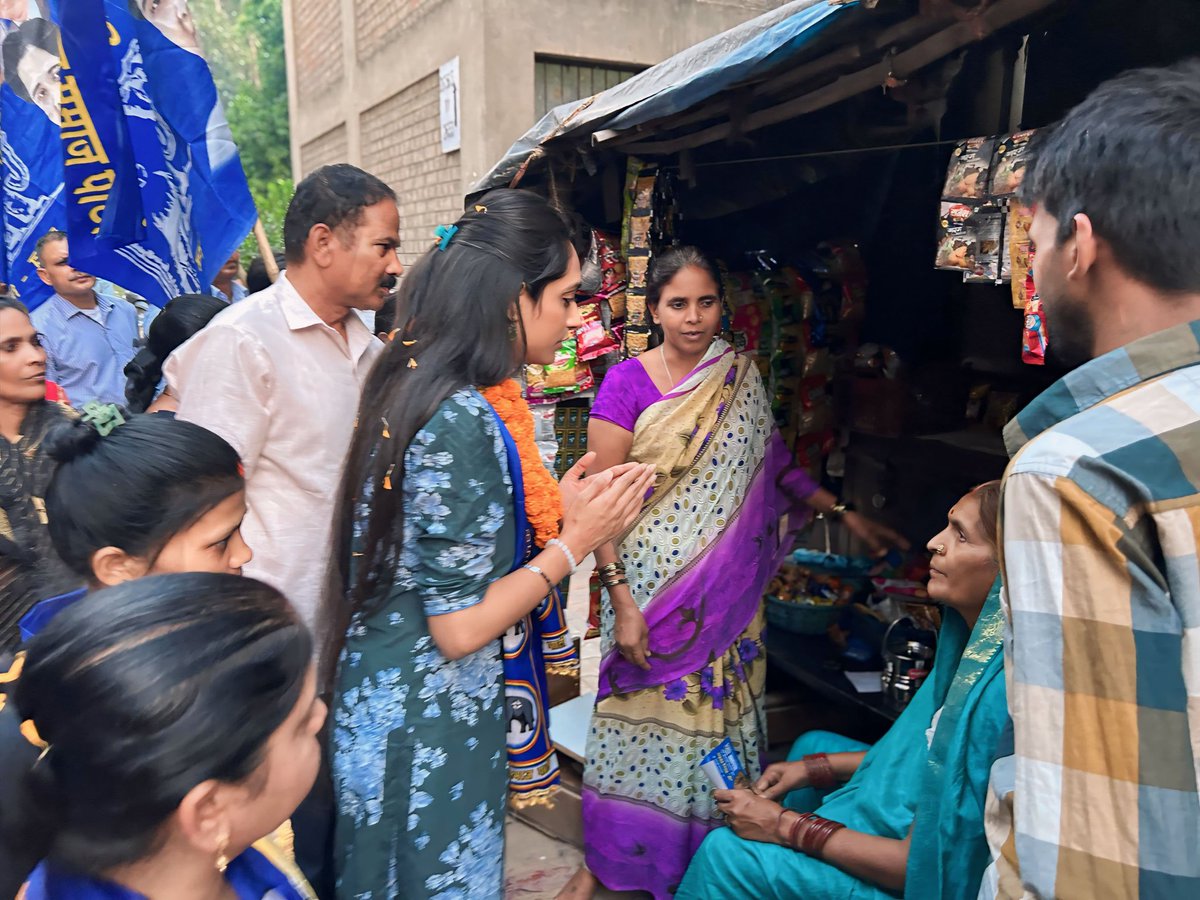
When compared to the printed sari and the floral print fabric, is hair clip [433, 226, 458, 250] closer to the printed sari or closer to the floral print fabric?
the floral print fabric

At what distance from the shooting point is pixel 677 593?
2469 millimetres

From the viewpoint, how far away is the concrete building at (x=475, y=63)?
6805 mm

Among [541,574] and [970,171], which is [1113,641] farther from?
[970,171]

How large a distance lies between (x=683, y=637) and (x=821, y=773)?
0.54 metres

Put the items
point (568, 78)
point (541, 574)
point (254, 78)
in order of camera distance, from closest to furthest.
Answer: point (541, 574) < point (568, 78) < point (254, 78)

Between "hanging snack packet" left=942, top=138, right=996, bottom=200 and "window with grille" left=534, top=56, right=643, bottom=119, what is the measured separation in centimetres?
577

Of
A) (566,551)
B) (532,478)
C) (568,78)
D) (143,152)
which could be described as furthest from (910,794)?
(568,78)

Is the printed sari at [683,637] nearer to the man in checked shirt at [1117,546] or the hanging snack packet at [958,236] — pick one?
the hanging snack packet at [958,236]

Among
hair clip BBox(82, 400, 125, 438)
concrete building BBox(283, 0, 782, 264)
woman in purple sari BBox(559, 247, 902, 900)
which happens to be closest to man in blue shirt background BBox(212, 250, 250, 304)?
woman in purple sari BBox(559, 247, 902, 900)

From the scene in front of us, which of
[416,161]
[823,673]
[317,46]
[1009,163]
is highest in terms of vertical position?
[317,46]

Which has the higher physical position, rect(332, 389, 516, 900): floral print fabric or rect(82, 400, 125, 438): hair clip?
rect(82, 400, 125, 438): hair clip

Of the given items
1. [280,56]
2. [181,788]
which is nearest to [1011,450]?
[181,788]

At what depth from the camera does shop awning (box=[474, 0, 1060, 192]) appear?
1.72 m

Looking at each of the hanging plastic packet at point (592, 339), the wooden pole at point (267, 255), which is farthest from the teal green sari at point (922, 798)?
the wooden pole at point (267, 255)
